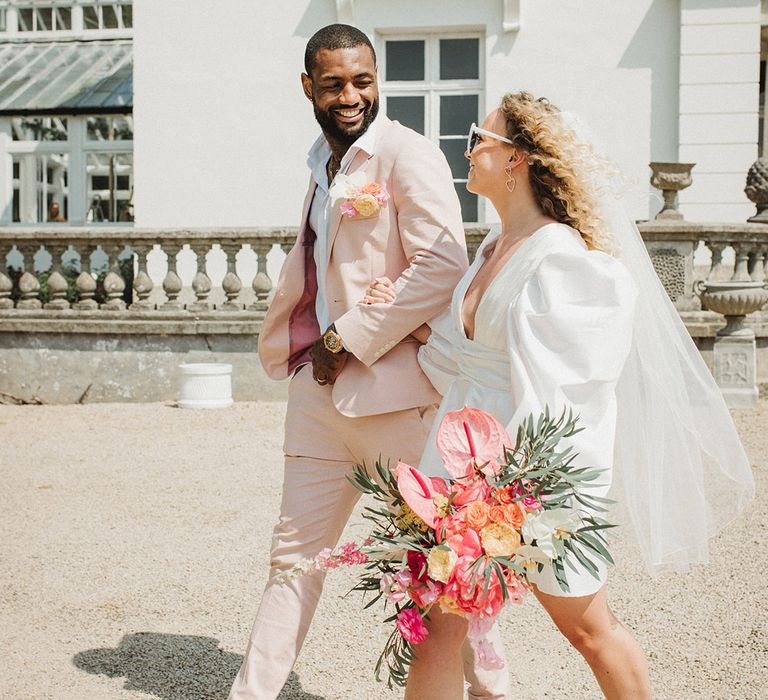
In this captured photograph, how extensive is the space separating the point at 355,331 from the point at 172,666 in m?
1.49

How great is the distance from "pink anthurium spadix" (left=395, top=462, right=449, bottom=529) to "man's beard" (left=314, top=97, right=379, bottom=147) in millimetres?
1184

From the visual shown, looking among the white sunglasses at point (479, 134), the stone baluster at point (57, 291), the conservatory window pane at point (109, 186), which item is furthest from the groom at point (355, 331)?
the conservatory window pane at point (109, 186)

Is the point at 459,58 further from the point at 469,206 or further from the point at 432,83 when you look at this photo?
the point at 469,206

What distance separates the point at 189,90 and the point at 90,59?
194 inches

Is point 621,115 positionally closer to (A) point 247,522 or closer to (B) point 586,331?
(A) point 247,522

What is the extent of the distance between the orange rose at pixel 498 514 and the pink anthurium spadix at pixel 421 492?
11cm

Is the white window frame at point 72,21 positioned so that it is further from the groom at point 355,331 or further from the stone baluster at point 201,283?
the groom at point 355,331

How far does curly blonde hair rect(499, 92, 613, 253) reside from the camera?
238 centimetres

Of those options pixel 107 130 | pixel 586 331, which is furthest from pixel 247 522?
pixel 107 130

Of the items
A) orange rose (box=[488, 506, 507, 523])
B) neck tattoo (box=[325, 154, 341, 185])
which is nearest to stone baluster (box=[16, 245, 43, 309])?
neck tattoo (box=[325, 154, 341, 185])

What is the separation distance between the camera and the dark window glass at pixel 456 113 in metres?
12.0

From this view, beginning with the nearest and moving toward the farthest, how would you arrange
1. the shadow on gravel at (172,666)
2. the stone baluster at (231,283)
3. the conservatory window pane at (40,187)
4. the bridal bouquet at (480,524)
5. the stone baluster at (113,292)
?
1. the bridal bouquet at (480,524)
2. the shadow on gravel at (172,666)
3. the stone baluster at (231,283)
4. the stone baluster at (113,292)
5. the conservatory window pane at (40,187)

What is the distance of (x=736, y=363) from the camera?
8.72 m

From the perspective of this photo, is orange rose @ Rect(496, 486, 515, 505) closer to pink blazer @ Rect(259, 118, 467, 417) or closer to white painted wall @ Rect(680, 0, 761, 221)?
pink blazer @ Rect(259, 118, 467, 417)
